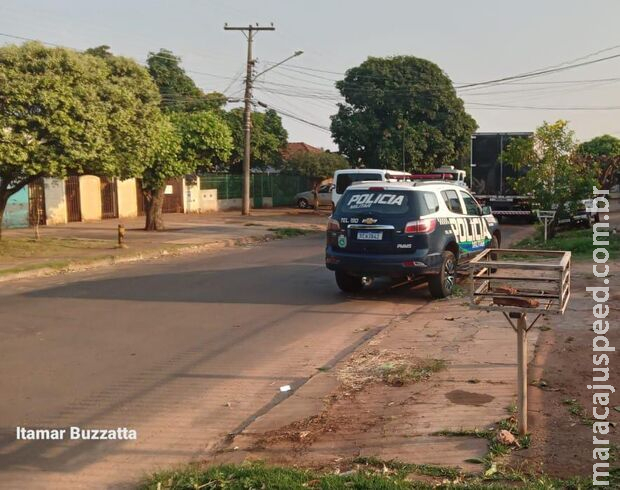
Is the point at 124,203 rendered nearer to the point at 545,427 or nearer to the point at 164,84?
the point at 164,84

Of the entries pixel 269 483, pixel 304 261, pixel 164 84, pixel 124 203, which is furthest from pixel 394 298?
pixel 164 84

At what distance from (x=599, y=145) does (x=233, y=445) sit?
266 feet

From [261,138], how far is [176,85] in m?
6.67

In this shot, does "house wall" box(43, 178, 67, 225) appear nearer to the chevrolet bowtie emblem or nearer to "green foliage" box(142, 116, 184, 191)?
"green foliage" box(142, 116, 184, 191)

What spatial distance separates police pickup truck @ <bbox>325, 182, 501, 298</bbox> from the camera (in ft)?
30.6

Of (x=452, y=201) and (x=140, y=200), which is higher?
(x=140, y=200)

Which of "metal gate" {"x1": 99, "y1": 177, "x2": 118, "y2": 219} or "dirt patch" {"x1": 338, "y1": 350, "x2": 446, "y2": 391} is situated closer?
"dirt patch" {"x1": 338, "y1": 350, "x2": 446, "y2": 391}

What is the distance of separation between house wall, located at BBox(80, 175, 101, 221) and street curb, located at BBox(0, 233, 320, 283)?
873 centimetres

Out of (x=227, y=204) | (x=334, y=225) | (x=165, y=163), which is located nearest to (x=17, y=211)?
(x=165, y=163)

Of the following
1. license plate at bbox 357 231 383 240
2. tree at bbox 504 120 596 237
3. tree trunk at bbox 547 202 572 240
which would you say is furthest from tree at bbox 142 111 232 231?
license plate at bbox 357 231 383 240

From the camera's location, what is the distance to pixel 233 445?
14.5 ft

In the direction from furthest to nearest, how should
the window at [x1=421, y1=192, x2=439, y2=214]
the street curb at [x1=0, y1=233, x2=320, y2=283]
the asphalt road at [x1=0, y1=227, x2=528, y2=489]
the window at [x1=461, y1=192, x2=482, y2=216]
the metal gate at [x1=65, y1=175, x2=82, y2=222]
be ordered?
1. the metal gate at [x1=65, y1=175, x2=82, y2=222]
2. the street curb at [x1=0, y1=233, x2=320, y2=283]
3. the window at [x1=461, y1=192, x2=482, y2=216]
4. the window at [x1=421, y1=192, x2=439, y2=214]
5. the asphalt road at [x1=0, y1=227, x2=528, y2=489]

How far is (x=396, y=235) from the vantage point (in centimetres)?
932

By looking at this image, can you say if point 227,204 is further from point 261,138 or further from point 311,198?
point 261,138
